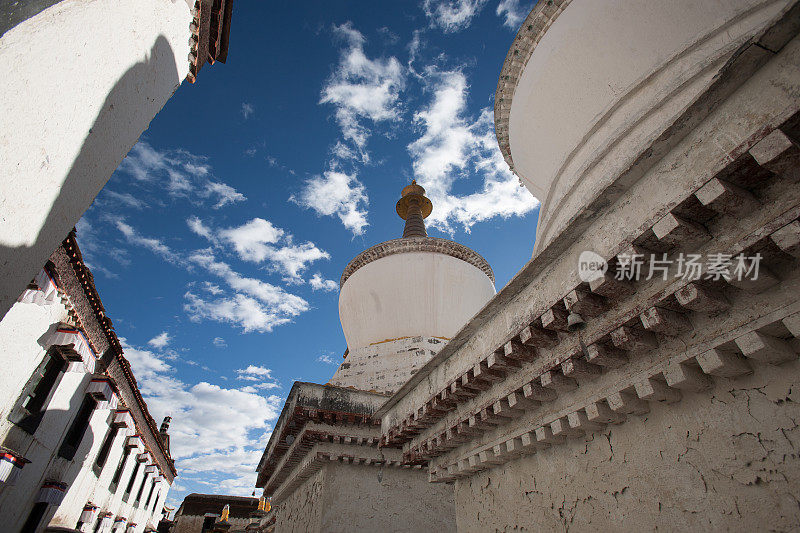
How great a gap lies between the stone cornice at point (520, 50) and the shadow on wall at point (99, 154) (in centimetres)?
612

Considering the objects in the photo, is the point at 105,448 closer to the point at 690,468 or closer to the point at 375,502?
the point at 375,502

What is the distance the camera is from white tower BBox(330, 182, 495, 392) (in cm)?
1181

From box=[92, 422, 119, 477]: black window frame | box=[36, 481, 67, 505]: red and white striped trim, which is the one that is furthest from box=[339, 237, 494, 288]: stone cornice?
box=[36, 481, 67, 505]: red and white striped trim

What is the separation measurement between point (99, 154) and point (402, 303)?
9.89 metres

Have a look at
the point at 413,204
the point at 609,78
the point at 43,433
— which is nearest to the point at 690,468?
the point at 609,78

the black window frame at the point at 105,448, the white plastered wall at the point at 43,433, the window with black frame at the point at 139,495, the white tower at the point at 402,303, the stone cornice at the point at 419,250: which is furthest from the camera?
the window with black frame at the point at 139,495

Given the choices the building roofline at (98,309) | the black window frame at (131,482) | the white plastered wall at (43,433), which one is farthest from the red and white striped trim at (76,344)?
the black window frame at (131,482)

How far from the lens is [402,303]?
44.0 feet

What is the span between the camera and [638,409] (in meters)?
3.56

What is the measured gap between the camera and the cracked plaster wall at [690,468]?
2.60m

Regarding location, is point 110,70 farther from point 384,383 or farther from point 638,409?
point 384,383

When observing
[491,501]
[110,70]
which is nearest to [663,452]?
[491,501]

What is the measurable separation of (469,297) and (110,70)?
38.1 feet

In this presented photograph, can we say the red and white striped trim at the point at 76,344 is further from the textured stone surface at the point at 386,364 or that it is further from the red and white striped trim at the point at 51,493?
the textured stone surface at the point at 386,364
